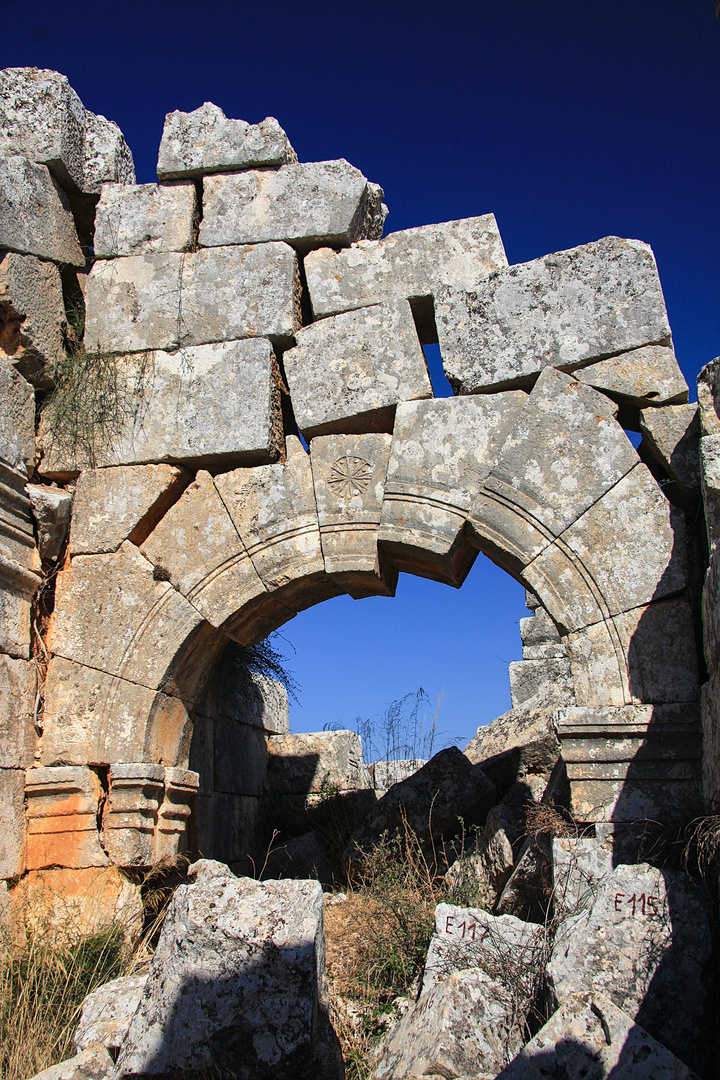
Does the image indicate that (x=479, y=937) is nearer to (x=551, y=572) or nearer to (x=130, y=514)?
(x=551, y=572)

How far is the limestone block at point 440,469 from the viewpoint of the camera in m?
4.25

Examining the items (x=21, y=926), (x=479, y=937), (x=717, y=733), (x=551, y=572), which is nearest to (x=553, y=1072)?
(x=479, y=937)

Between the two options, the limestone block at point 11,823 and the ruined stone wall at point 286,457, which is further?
the limestone block at point 11,823

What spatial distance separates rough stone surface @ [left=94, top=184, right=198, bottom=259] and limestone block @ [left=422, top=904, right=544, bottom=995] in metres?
4.04

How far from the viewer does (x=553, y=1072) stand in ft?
7.27

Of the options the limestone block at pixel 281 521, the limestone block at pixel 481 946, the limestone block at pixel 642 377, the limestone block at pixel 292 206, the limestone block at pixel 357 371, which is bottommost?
the limestone block at pixel 481 946

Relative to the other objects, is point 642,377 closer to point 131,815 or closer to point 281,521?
point 281,521

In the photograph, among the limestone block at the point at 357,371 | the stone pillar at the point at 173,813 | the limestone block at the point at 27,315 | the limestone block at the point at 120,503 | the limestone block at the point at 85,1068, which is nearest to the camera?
the limestone block at the point at 85,1068

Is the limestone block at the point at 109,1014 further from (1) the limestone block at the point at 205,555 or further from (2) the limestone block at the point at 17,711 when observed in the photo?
(1) the limestone block at the point at 205,555

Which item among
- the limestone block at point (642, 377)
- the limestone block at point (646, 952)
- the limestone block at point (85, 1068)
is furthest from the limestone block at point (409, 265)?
the limestone block at point (85, 1068)

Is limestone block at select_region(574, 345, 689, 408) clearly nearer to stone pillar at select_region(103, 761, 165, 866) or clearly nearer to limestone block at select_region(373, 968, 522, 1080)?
limestone block at select_region(373, 968, 522, 1080)

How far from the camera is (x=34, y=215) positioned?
16.8 ft

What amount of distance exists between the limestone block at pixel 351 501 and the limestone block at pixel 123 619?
841mm

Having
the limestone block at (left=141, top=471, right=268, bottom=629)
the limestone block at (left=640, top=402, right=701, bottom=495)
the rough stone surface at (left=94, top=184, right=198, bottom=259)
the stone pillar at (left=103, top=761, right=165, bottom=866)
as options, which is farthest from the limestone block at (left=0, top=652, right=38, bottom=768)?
the limestone block at (left=640, top=402, right=701, bottom=495)
